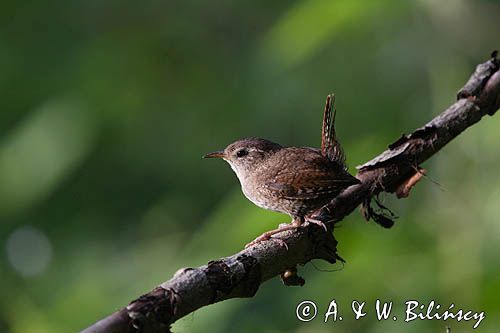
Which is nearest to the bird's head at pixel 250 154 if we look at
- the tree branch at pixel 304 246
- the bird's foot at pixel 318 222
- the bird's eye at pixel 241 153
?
the bird's eye at pixel 241 153

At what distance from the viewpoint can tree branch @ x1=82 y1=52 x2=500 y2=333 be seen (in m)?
1.77

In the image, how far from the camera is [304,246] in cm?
242

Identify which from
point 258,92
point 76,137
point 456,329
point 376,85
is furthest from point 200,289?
point 376,85

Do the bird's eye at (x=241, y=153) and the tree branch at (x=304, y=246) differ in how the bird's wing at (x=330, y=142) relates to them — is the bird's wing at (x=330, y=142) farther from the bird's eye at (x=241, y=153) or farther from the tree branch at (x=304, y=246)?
the bird's eye at (x=241, y=153)

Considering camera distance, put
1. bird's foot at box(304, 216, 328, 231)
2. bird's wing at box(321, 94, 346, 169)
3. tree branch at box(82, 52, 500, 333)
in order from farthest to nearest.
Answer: bird's wing at box(321, 94, 346, 169), bird's foot at box(304, 216, 328, 231), tree branch at box(82, 52, 500, 333)

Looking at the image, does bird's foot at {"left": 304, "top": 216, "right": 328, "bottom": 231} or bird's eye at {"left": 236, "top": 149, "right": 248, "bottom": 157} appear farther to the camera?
bird's eye at {"left": 236, "top": 149, "right": 248, "bottom": 157}

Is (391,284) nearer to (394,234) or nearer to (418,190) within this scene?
(394,234)

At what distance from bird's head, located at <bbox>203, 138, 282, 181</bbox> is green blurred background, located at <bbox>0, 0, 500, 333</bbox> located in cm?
33

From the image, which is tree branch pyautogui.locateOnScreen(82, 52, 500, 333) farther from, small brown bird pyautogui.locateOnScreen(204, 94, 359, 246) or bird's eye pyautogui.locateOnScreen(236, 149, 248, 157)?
bird's eye pyautogui.locateOnScreen(236, 149, 248, 157)

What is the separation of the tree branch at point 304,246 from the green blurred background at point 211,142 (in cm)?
13

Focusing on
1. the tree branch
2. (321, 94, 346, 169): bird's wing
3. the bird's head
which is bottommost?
the tree branch

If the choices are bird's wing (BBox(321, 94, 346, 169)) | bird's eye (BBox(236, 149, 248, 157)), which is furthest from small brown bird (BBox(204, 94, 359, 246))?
bird's eye (BBox(236, 149, 248, 157))

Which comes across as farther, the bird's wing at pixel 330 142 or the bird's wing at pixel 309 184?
the bird's wing at pixel 330 142

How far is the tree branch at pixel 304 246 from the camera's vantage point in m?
1.77
